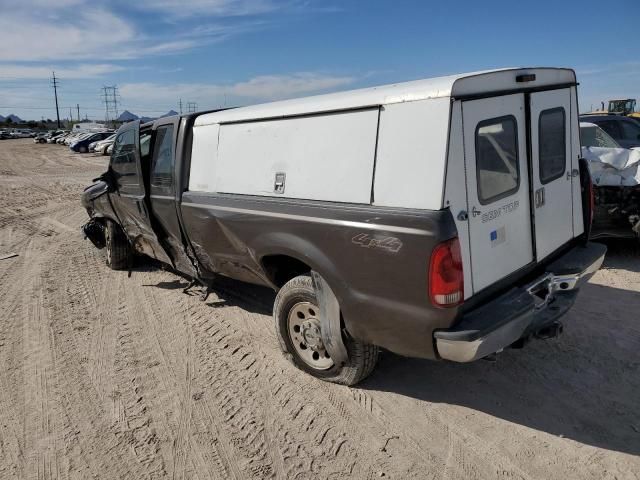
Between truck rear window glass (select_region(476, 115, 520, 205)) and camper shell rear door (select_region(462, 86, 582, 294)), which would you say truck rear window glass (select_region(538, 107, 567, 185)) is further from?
truck rear window glass (select_region(476, 115, 520, 205))

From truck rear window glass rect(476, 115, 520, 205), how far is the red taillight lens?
0.46m

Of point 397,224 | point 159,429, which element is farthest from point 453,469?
point 159,429

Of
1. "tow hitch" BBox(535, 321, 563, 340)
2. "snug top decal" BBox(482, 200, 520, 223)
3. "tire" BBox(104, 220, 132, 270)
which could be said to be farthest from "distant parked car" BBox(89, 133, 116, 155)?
"tow hitch" BBox(535, 321, 563, 340)

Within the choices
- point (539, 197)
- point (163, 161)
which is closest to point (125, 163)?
point (163, 161)

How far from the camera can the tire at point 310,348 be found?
354 centimetres

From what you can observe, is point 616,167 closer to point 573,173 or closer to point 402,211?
point 573,173

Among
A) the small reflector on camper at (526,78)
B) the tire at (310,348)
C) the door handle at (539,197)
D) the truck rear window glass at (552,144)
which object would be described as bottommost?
the tire at (310,348)

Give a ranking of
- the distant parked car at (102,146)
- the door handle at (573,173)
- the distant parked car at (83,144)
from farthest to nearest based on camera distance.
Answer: the distant parked car at (83,144), the distant parked car at (102,146), the door handle at (573,173)

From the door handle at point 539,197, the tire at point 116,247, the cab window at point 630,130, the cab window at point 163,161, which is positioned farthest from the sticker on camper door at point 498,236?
the cab window at point 630,130

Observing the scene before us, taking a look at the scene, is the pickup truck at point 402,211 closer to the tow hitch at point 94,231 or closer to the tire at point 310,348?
the tire at point 310,348

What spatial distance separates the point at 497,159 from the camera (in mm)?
3143

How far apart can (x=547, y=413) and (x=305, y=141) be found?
2527mm

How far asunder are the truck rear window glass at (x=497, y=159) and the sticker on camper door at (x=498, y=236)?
0.70ft

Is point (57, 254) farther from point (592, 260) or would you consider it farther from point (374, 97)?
point (592, 260)
